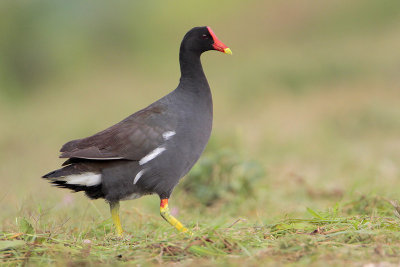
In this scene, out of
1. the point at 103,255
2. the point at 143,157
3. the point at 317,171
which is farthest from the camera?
the point at 317,171

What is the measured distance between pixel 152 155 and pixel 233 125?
516cm

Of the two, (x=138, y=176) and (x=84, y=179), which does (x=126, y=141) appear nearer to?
(x=138, y=176)

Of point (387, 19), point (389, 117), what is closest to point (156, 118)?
point (389, 117)

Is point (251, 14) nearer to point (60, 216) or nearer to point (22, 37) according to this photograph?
point (22, 37)

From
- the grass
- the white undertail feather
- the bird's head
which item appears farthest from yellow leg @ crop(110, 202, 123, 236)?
the bird's head

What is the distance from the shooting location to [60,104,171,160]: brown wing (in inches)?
168

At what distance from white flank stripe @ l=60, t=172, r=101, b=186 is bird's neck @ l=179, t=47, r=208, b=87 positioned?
1.09 meters

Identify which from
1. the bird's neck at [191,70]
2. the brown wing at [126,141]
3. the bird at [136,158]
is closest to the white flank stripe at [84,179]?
the bird at [136,158]

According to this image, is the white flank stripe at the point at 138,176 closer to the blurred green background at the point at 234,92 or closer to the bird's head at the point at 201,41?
the blurred green background at the point at 234,92

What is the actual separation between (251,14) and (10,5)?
7.52 metres

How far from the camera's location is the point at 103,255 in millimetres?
3195

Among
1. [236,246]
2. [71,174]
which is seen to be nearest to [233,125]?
[71,174]

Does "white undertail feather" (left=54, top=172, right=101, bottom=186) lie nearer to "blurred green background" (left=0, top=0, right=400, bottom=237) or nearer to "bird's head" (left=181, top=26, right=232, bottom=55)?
"blurred green background" (left=0, top=0, right=400, bottom=237)

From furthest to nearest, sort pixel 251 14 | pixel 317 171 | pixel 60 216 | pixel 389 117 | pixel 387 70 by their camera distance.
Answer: pixel 251 14
pixel 387 70
pixel 389 117
pixel 317 171
pixel 60 216
